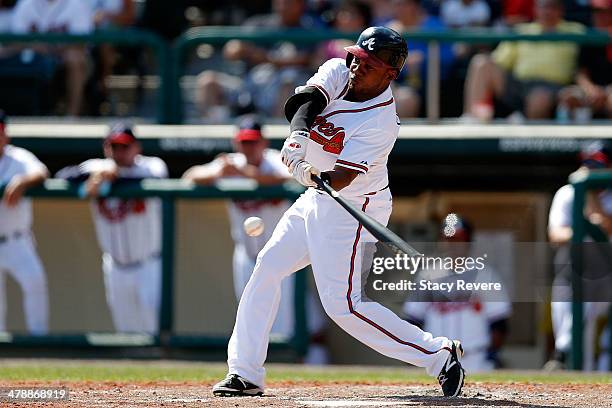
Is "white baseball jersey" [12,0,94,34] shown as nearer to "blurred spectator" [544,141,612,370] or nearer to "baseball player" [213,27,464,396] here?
"blurred spectator" [544,141,612,370]

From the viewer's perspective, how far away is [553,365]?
324 inches

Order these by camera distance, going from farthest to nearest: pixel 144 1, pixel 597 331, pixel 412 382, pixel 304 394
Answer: pixel 144 1 < pixel 597 331 < pixel 412 382 < pixel 304 394

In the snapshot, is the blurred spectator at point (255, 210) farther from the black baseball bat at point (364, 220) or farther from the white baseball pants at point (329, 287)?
the black baseball bat at point (364, 220)

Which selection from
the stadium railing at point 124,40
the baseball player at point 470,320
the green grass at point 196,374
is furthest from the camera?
the stadium railing at point 124,40

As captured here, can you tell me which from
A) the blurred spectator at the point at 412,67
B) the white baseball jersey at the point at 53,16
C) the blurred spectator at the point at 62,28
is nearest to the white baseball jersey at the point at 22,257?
the blurred spectator at the point at 62,28

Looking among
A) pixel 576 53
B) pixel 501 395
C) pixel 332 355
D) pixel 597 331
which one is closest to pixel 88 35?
pixel 332 355

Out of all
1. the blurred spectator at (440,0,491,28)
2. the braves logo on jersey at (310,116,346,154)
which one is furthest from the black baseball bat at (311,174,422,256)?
the blurred spectator at (440,0,491,28)

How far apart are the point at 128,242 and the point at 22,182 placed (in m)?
0.82

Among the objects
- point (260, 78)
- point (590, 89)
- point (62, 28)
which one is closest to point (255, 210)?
point (260, 78)

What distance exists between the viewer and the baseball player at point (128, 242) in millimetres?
8484

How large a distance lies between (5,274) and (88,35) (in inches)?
77.0

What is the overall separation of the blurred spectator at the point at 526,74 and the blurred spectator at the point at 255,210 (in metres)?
1.72

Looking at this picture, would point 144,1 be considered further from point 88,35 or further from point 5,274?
point 5,274

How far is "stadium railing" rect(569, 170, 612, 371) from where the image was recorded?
8.02 meters
